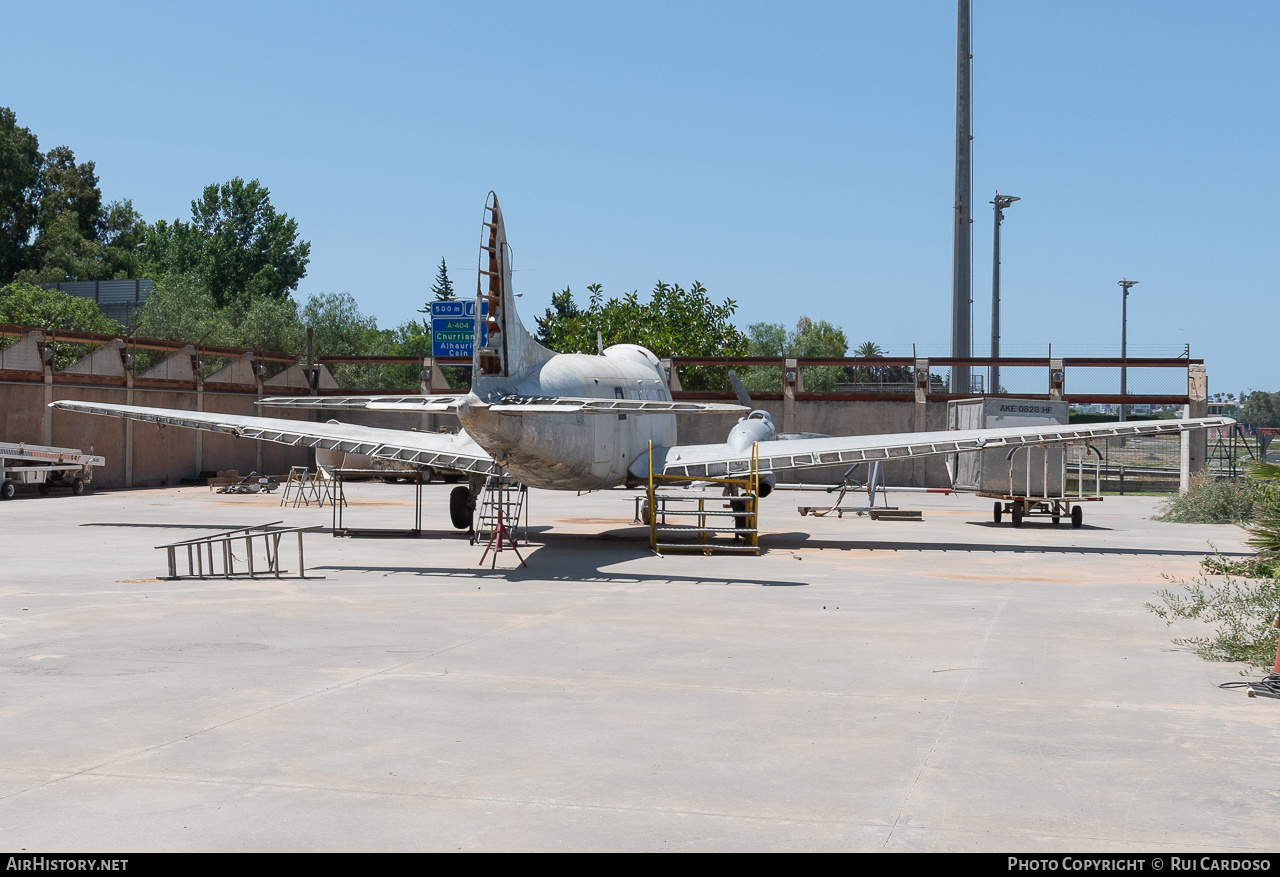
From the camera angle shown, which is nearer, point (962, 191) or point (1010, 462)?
point (1010, 462)

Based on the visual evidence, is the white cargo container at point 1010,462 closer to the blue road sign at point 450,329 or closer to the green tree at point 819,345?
the blue road sign at point 450,329

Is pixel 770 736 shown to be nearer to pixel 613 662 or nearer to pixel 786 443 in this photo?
pixel 613 662

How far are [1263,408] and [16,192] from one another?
133107 mm

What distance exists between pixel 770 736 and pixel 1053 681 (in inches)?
136

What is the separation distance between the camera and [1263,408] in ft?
433

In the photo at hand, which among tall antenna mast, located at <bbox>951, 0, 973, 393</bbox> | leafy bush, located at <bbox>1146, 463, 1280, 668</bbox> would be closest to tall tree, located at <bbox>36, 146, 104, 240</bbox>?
tall antenna mast, located at <bbox>951, 0, 973, 393</bbox>

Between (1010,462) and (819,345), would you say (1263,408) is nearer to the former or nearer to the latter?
(819,345)

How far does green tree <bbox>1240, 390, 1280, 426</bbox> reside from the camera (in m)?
124

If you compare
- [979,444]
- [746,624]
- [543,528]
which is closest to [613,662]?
[746,624]

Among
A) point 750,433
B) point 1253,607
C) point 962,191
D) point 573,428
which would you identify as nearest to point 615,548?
point 573,428

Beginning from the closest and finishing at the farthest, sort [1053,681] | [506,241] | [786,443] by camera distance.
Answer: [1053,681] → [506,241] → [786,443]

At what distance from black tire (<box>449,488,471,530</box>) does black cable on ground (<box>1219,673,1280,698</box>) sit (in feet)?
58.5

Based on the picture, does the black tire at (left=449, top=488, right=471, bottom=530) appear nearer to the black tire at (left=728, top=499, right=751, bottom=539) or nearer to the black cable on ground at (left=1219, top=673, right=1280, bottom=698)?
the black tire at (left=728, top=499, right=751, bottom=539)

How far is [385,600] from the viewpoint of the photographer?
14859mm
